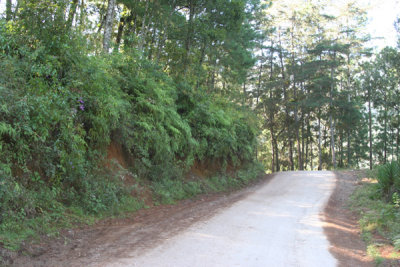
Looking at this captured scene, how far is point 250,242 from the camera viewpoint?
6066 millimetres

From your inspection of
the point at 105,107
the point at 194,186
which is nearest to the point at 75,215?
the point at 105,107

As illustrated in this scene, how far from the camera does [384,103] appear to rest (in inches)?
1321

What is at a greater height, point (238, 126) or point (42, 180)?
point (238, 126)

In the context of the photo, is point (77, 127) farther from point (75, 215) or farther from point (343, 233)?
point (343, 233)

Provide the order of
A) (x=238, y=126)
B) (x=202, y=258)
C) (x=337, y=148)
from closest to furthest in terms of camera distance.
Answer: (x=202, y=258) < (x=238, y=126) < (x=337, y=148)

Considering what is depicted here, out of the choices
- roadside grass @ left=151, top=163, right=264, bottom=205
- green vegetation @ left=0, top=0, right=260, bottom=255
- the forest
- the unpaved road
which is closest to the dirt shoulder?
the unpaved road

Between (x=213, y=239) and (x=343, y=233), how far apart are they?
3.70 m

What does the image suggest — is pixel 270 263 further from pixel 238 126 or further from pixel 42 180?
pixel 238 126

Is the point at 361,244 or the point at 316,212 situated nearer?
the point at 361,244

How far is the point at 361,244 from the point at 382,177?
18.5 ft

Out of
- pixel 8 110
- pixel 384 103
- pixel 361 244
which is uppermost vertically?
pixel 384 103

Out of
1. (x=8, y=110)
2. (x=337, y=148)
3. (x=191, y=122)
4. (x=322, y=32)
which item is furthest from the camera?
(x=337, y=148)

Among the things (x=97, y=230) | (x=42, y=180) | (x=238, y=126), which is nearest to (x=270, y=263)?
(x=97, y=230)

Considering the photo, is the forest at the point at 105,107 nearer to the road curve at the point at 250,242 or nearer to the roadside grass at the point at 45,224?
the roadside grass at the point at 45,224
